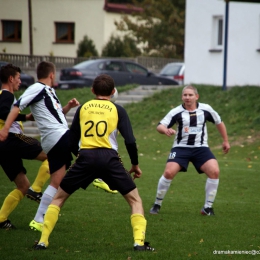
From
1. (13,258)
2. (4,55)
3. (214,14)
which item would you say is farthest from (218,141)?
(4,55)

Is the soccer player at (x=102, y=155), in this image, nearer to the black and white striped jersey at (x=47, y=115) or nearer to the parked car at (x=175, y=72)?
the black and white striped jersey at (x=47, y=115)

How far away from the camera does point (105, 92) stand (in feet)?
23.1

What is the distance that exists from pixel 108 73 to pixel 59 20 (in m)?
23.8

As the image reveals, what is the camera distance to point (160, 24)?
172ft

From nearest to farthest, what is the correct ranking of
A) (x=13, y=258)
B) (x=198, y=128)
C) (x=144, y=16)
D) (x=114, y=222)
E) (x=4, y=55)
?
1. (x=13, y=258)
2. (x=114, y=222)
3. (x=198, y=128)
4. (x=4, y=55)
5. (x=144, y=16)

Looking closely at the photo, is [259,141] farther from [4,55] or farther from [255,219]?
[4,55]

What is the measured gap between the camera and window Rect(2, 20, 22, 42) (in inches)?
2056

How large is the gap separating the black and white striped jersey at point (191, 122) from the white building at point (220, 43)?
14945 millimetres

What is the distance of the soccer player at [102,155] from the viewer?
6.91 meters

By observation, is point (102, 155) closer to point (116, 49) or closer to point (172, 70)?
point (172, 70)

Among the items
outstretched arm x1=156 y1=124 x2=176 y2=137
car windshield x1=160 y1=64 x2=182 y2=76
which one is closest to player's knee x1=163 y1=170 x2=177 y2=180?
outstretched arm x1=156 y1=124 x2=176 y2=137

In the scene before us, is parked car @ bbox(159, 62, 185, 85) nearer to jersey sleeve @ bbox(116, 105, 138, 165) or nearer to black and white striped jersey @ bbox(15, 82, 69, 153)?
black and white striped jersey @ bbox(15, 82, 69, 153)

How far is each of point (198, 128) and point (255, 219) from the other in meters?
1.55

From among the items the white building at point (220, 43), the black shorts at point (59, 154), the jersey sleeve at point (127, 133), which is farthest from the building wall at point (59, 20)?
the jersey sleeve at point (127, 133)
